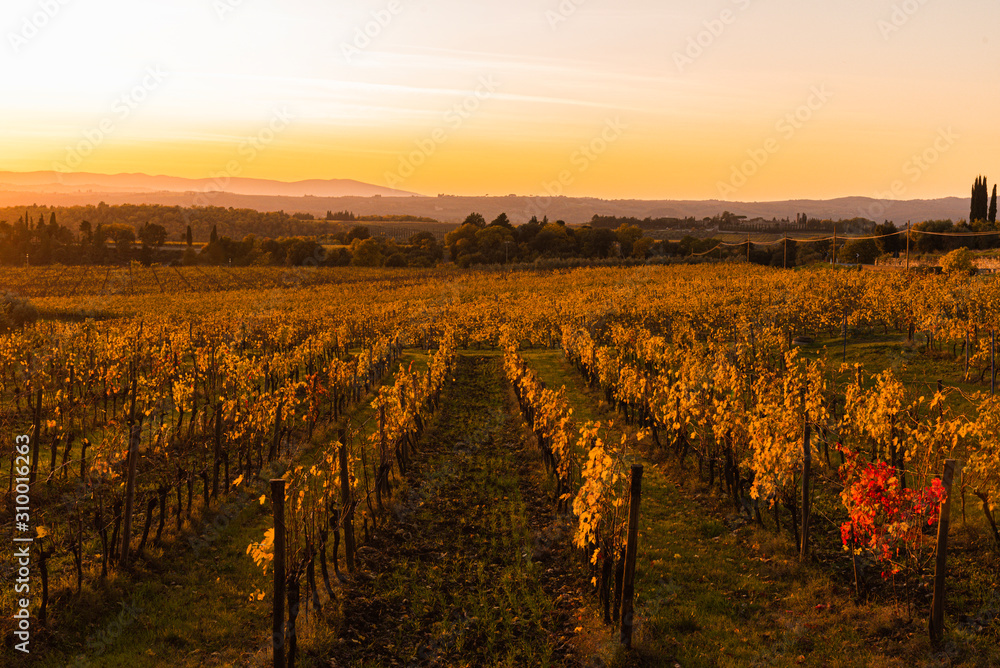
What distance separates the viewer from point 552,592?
913 centimetres

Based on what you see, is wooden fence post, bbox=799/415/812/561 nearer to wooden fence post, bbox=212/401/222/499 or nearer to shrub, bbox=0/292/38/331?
wooden fence post, bbox=212/401/222/499

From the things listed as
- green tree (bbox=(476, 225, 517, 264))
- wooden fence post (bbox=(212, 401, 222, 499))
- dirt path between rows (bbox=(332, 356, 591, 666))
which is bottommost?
dirt path between rows (bbox=(332, 356, 591, 666))

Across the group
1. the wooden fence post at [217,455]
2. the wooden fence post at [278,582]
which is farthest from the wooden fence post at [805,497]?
the wooden fence post at [217,455]

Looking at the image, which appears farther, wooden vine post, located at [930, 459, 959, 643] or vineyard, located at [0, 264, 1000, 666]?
vineyard, located at [0, 264, 1000, 666]

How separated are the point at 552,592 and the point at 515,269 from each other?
6576cm

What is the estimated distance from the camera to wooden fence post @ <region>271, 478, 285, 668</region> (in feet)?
22.7

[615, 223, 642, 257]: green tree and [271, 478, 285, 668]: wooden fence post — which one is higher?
[615, 223, 642, 257]: green tree

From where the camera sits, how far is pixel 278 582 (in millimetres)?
7223

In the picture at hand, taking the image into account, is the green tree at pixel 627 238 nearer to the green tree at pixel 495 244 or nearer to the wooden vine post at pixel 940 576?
the green tree at pixel 495 244

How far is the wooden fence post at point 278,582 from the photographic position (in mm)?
6922

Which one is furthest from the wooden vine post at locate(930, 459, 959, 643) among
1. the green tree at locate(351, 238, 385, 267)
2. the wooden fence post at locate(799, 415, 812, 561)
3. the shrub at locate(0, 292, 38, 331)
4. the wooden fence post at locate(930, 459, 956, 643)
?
the green tree at locate(351, 238, 385, 267)

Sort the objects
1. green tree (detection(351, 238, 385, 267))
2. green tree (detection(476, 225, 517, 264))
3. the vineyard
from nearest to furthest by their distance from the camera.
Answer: the vineyard
green tree (detection(476, 225, 517, 264))
green tree (detection(351, 238, 385, 267))

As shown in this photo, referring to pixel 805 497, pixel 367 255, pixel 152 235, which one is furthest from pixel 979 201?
pixel 152 235

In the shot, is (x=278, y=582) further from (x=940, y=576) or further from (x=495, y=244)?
(x=495, y=244)
